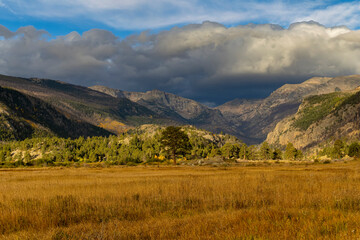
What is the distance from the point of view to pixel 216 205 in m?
14.8

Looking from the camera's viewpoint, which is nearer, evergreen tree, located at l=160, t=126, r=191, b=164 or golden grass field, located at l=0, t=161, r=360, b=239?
golden grass field, located at l=0, t=161, r=360, b=239

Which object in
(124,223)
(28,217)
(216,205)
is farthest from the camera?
(216,205)

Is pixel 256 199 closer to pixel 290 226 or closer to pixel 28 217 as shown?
pixel 290 226

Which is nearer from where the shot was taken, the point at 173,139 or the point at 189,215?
the point at 189,215

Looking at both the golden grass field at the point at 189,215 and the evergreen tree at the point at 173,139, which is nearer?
the golden grass field at the point at 189,215

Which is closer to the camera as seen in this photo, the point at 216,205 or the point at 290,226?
the point at 290,226

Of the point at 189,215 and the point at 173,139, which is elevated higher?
the point at 173,139

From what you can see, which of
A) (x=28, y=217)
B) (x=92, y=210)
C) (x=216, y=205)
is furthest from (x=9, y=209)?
(x=216, y=205)

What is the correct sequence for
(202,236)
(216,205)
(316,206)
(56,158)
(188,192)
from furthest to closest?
(56,158) < (188,192) < (216,205) < (316,206) < (202,236)

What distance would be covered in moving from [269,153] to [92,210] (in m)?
163

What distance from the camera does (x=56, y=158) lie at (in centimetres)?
16250

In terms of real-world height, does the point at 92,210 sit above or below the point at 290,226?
below

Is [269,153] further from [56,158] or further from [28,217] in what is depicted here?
[28,217]

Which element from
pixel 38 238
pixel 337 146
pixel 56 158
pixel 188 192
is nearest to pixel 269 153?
pixel 337 146
